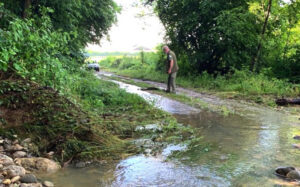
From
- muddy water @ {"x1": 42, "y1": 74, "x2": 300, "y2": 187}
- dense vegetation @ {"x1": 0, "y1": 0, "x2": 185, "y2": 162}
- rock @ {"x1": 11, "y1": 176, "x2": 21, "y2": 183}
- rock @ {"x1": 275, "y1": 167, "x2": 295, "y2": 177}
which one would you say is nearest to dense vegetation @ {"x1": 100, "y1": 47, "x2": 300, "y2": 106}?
muddy water @ {"x1": 42, "y1": 74, "x2": 300, "y2": 187}

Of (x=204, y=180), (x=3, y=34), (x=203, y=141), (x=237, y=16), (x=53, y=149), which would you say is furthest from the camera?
(x=237, y=16)

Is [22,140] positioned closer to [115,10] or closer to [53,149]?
[53,149]

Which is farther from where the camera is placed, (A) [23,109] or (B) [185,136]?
(B) [185,136]

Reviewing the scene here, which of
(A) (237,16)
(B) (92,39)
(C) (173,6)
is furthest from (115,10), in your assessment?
(A) (237,16)

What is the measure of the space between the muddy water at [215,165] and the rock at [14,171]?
1.25 ft

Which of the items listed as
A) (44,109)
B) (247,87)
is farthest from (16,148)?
(247,87)

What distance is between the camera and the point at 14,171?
3.90 m

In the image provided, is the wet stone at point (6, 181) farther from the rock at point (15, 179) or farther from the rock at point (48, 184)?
the rock at point (48, 184)

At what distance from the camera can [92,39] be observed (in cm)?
1755

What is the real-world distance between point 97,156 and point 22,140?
1.27 m

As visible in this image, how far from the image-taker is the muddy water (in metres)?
4.06

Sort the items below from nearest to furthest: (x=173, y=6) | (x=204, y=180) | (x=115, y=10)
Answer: (x=204, y=180), (x=115, y=10), (x=173, y=6)

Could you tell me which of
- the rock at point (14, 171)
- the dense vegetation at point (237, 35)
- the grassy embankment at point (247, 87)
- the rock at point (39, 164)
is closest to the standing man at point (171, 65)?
the grassy embankment at point (247, 87)

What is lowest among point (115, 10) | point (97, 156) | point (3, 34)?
point (97, 156)
